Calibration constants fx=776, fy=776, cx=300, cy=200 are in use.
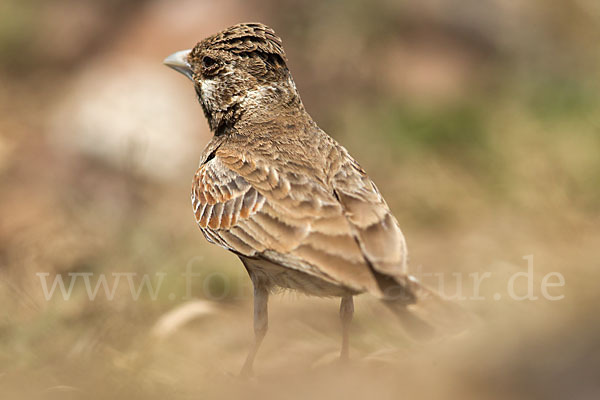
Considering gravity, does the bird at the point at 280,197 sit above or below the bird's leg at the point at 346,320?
above

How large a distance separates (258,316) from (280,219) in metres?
0.84

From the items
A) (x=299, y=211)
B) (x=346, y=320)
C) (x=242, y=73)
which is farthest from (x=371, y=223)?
(x=242, y=73)

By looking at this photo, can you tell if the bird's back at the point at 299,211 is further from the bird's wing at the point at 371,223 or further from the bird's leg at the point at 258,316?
the bird's leg at the point at 258,316

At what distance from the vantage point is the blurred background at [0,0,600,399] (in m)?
3.65

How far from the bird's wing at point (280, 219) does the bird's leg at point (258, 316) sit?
0.37 metres

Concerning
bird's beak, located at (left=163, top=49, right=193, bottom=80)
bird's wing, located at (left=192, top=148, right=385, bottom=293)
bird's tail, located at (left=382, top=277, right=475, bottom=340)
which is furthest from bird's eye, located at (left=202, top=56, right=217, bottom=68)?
bird's tail, located at (left=382, top=277, right=475, bottom=340)

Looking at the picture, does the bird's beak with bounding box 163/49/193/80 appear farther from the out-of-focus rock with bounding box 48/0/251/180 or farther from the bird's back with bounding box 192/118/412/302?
the out-of-focus rock with bounding box 48/0/251/180

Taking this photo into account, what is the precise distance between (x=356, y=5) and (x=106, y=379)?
7.20 m

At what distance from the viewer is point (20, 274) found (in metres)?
7.14

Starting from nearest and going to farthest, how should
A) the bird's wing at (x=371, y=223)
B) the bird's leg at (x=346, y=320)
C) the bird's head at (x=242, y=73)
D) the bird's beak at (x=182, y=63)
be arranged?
the bird's wing at (x=371, y=223) < the bird's leg at (x=346, y=320) < the bird's head at (x=242, y=73) < the bird's beak at (x=182, y=63)

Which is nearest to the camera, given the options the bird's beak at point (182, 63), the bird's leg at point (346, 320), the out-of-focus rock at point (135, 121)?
the bird's leg at point (346, 320)

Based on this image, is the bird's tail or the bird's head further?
the bird's head

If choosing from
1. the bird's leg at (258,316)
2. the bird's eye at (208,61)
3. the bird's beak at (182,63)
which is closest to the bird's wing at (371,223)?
the bird's leg at (258,316)

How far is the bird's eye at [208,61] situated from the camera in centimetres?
506
